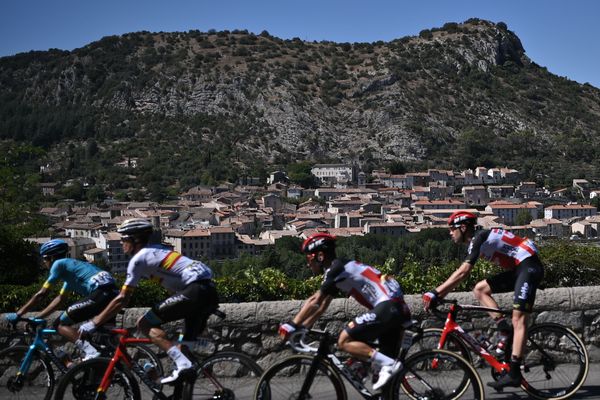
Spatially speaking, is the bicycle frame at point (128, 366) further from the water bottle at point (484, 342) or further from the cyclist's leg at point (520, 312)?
the cyclist's leg at point (520, 312)

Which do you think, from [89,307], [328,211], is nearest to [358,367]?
[89,307]

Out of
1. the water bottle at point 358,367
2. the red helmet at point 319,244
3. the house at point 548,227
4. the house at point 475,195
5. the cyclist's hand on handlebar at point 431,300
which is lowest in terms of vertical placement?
the house at point 548,227

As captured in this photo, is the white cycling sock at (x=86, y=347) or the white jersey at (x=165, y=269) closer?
the white jersey at (x=165, y=269)

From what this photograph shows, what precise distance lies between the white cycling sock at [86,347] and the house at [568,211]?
81.9 m

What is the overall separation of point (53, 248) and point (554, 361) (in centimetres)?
363

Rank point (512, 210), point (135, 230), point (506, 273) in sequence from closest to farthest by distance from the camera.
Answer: point (135, 230) < point (506, 273) < point (512, 210)

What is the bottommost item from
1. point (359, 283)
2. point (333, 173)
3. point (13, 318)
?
point (13, 318)

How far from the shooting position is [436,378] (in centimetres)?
412

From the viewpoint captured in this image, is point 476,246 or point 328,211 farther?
point 328,211

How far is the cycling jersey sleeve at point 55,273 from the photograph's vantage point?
4.50m

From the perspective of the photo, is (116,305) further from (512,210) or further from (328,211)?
(512,210)

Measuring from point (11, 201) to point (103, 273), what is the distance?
1098 cm

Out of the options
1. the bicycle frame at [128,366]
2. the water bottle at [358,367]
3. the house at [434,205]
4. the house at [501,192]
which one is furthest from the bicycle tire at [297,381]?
the house at [501,192]

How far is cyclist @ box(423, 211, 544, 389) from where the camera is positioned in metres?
4.32
